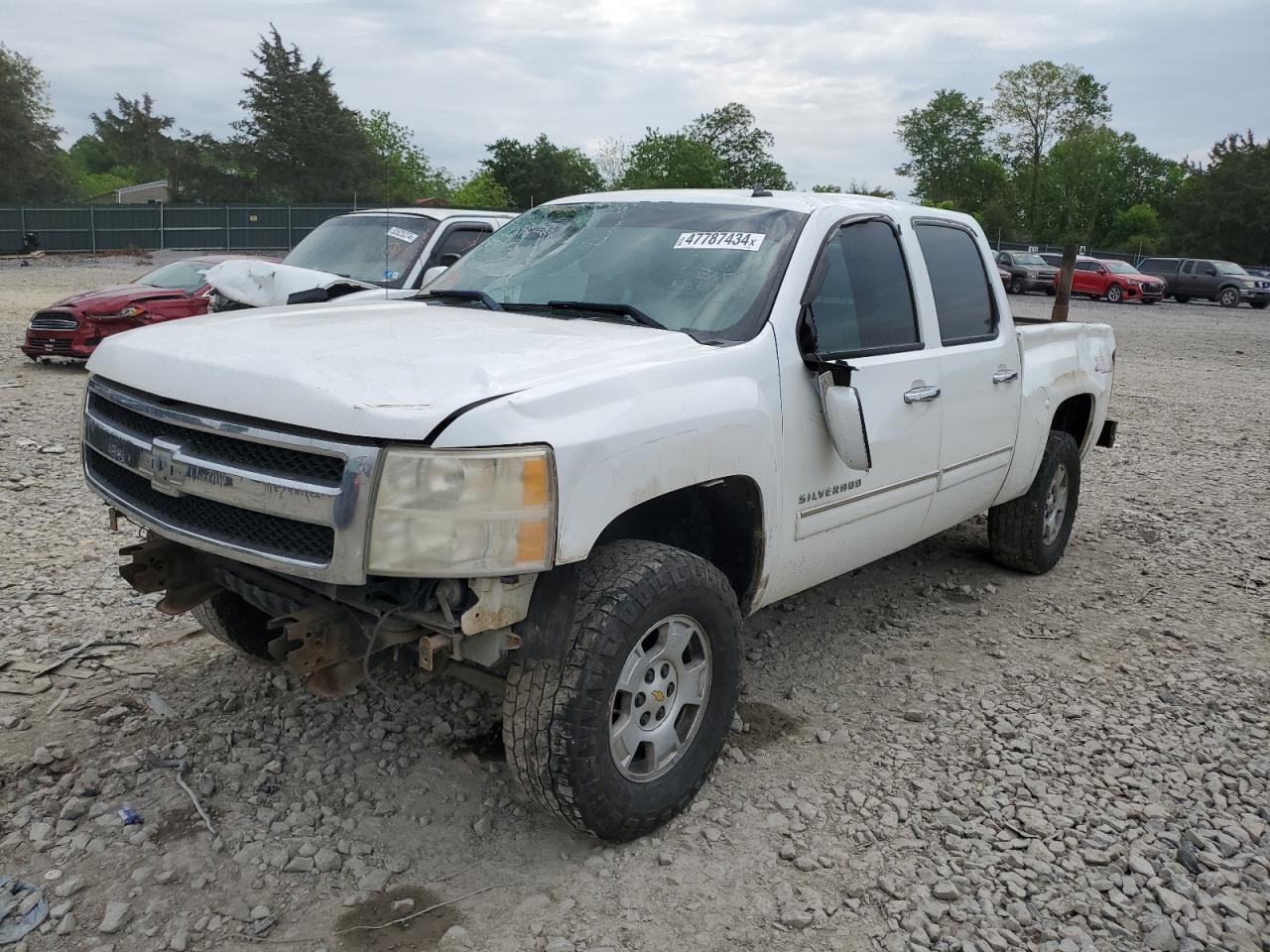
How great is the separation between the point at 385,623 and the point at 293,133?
5750 centimetres

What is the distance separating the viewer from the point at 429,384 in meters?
2.71

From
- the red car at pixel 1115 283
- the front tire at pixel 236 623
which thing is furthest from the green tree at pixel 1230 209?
the front tire at pixel 236 623

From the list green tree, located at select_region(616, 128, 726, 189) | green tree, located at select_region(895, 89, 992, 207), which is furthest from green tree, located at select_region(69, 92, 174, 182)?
green tree, located at select_region(895, 89, 992, 207)

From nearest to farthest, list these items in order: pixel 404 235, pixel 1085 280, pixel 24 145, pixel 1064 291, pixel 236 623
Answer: pixel 236 623
pixel 404 235
pixel 1064 291
pixel 1085 280
pixel 24 145

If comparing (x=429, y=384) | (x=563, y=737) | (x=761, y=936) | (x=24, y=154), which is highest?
(x=24, y=154)

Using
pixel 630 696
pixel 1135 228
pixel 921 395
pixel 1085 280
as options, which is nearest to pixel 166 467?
pixel 630 696

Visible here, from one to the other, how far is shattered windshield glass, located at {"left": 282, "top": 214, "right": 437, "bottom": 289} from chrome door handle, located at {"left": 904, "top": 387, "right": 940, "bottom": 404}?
5.37 meters

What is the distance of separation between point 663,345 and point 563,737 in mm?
1235

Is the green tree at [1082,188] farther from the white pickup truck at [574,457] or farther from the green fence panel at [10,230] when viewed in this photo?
the white pickup truck at [574,457]

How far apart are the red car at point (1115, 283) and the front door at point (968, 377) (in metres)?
30.9

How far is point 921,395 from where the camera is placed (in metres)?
4.12

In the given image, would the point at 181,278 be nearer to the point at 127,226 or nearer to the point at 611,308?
the point at 611,308

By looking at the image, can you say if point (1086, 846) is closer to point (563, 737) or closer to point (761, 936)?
point (761, 936)

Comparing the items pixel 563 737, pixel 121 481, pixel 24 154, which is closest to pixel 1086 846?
pixel 563 737
